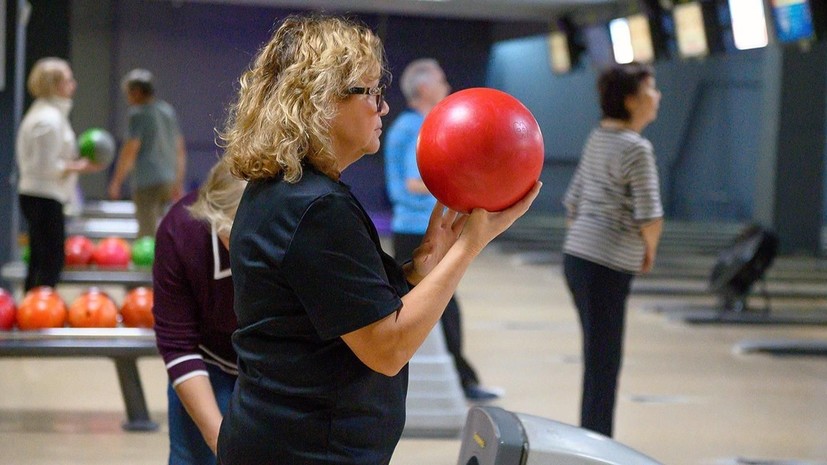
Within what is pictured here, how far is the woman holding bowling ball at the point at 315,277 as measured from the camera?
5.23ft

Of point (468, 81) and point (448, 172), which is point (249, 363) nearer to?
point (448, 172)

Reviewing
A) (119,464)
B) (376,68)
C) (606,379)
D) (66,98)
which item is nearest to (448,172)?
(376,68)

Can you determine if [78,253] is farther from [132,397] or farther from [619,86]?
[619,86]

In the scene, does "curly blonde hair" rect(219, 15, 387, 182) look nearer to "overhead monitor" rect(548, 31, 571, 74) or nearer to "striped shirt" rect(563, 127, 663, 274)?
"striped shirt" rect(563, 127, 663, 274)

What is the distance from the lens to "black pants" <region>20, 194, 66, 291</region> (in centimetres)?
644

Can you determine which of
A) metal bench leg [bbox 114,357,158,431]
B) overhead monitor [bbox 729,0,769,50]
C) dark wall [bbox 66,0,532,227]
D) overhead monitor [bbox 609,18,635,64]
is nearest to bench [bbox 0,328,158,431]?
metal bench leg [bbox 114,357,158,431]

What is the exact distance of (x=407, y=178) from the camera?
5.21 m

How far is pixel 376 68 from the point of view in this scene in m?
1.73

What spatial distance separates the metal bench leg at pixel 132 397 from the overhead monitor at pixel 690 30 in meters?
6.61

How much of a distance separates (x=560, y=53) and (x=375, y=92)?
41.8ft

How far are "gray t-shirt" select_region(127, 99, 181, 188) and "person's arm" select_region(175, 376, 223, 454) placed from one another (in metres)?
6.20

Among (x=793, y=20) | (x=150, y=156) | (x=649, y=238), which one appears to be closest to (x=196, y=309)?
(x=649, y=238)

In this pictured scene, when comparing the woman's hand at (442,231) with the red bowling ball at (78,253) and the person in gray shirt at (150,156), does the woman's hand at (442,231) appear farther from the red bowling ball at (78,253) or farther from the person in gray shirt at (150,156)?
the person in gray shirt at (150,156)

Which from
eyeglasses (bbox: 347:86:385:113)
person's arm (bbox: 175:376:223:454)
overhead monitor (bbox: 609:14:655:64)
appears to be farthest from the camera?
overhead monitor (bbox: 609:14:655:64)
